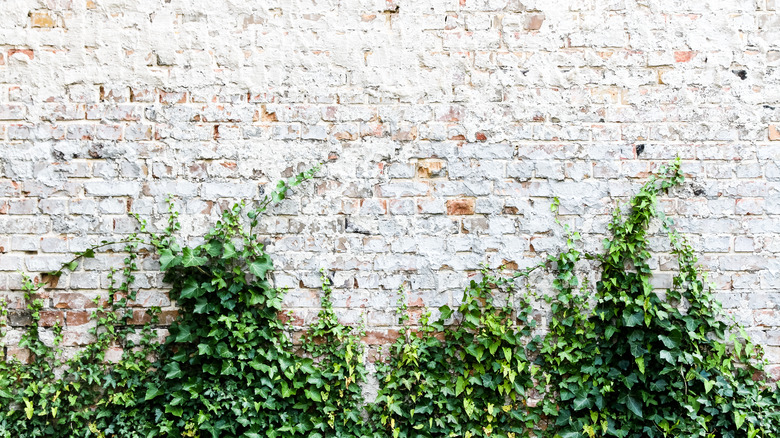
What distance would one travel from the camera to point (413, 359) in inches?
109

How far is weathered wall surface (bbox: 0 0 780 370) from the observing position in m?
2.82

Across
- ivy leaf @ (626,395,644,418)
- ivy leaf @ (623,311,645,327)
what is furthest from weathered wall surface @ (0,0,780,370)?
ivy leaf @ (626,395,644,418)

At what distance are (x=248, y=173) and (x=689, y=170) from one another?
7.93 ft

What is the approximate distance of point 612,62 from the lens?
9.32ft

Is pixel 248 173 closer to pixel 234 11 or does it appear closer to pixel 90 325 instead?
pixel 234 11

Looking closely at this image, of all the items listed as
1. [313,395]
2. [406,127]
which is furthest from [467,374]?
[406,127]

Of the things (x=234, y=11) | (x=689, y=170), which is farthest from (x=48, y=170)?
(x=689, y=170)

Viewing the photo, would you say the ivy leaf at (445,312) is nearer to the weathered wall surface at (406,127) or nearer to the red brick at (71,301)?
the weathered wall surface at (406,127)

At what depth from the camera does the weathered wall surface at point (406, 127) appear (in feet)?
9.27

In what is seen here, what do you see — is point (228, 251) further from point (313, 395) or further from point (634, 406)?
point (634, 406)

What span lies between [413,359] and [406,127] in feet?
4.13

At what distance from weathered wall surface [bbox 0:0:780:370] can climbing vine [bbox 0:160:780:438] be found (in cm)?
11

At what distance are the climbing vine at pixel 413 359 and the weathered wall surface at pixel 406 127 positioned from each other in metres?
0.11

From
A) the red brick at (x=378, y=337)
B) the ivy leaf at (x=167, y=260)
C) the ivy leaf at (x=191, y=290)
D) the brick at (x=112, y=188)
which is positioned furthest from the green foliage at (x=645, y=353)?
the brick at (x=112, y=188)
